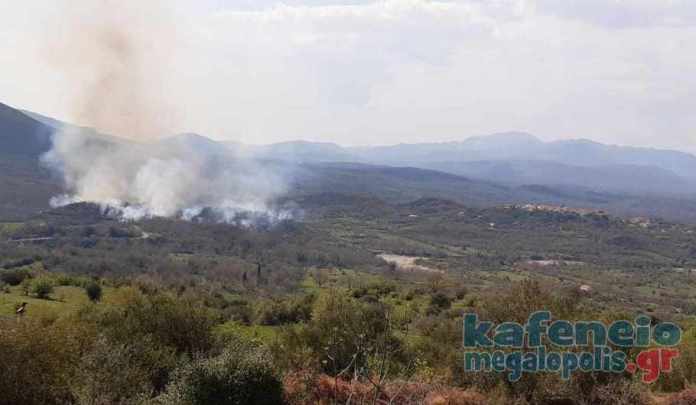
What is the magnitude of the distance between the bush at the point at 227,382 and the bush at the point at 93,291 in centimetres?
2692

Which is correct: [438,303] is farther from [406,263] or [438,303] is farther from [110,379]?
[406,263]

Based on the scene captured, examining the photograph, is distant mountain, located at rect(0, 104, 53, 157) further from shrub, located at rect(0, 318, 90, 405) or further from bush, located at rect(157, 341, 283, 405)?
bush, located at rect(157, 341, 283, 405)

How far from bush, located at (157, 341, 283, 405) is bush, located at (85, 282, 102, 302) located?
26.9m

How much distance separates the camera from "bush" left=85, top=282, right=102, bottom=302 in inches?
1510

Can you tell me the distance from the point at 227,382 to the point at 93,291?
29.4 m

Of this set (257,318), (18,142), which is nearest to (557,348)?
(257,318)

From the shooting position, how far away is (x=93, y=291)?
39375mm

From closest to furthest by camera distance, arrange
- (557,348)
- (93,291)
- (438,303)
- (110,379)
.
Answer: (110,379)
(557,348)
(93,291)
(438,303)

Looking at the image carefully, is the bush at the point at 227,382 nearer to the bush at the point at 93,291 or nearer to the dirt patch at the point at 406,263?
the bush at the point at 93,291

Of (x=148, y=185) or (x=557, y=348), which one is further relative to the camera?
(x=148, y=185)

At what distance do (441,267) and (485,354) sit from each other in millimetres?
96932

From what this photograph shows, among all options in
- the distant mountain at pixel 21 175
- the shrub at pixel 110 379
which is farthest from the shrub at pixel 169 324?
the distant mountain at pixel 21 175

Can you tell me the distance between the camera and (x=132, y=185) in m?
136

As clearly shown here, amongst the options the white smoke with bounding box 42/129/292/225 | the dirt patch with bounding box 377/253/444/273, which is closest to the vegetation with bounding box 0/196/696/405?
the dirt patch with bounding box 377/253/444/273
